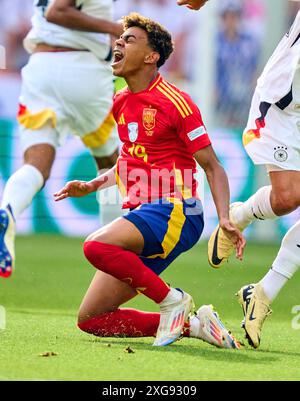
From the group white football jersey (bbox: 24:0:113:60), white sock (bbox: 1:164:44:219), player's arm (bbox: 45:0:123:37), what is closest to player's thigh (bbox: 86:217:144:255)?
white sock (bbox: 1:164:44:219)

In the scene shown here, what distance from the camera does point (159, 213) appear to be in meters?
5.57

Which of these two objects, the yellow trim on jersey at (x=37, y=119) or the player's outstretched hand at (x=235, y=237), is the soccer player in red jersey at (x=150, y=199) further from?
the yellow trim on jersey at (x=37, y=119)

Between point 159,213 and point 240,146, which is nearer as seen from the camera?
point 159,213

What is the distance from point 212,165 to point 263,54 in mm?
6577

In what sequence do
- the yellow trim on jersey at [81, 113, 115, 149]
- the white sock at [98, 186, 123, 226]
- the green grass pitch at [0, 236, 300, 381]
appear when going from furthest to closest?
the white sock at [98, 186, 123, 226] < the yellow trim on jersey at [81, 113, 115, 149] < the green grass pitch at [0, 236, 300, 381]

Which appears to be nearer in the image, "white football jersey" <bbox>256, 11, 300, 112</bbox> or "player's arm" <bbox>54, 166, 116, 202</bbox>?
"player's arm" <bbox>54, 166, 116, 202</bbox>

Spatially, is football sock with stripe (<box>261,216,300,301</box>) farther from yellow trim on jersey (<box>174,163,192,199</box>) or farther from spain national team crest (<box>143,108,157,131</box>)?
spain national team crest (<box>143,108,157,131</box>)

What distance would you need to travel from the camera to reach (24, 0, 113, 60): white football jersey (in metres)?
7.82

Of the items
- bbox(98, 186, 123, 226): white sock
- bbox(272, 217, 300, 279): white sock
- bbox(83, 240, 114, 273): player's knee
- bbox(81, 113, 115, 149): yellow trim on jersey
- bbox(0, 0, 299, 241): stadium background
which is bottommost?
bbox(0, 0, 299, 241): stadium background

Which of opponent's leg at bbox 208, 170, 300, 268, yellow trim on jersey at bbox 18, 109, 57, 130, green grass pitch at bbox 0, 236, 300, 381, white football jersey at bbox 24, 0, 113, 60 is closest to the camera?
green grass pitch at bbox 0, 236, 300, 381

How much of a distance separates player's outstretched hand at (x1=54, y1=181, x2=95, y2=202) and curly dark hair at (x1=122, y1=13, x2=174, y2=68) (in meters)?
0.72

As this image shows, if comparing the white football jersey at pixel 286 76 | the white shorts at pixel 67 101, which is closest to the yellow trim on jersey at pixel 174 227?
the white football jersey at pixel 286 76
